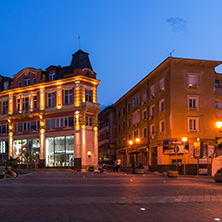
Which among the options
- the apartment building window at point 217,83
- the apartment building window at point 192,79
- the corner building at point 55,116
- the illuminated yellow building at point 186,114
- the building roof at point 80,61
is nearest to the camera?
the illuminated yellow building at point 186,114

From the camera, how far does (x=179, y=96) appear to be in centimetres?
4100

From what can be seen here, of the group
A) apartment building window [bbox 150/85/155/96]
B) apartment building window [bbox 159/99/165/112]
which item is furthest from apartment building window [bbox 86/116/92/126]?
apartment building window [bbox 159/99/165/112]

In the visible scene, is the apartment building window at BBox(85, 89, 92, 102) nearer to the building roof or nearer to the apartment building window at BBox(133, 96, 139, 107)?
the building roof

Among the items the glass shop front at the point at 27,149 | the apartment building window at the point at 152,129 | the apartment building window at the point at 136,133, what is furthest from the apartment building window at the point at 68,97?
the apartment building window at the point at 152,129

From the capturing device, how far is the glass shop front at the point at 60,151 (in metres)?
50.0

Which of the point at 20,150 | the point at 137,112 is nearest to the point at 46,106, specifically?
the point at 20,150

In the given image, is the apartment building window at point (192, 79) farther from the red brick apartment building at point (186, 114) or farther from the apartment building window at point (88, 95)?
the apartment building window at point (88, 95)

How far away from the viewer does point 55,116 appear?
51.2m

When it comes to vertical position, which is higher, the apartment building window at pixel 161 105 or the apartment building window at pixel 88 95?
the apartment building window at pixel 88 95

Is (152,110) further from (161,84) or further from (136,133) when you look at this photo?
(136,133)

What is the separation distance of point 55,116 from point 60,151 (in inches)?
204

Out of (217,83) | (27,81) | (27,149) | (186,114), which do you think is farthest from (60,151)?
(217,83)

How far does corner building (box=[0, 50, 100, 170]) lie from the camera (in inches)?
1944

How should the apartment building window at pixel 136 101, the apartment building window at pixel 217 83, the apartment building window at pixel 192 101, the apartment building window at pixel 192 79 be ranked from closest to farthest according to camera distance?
1. the apartment building window at pixel 192 101
2. the apartment building window at pixel 192 79
3. the apartment building window at pixel 217 83
4. the apartment building window at pixel 136 101
